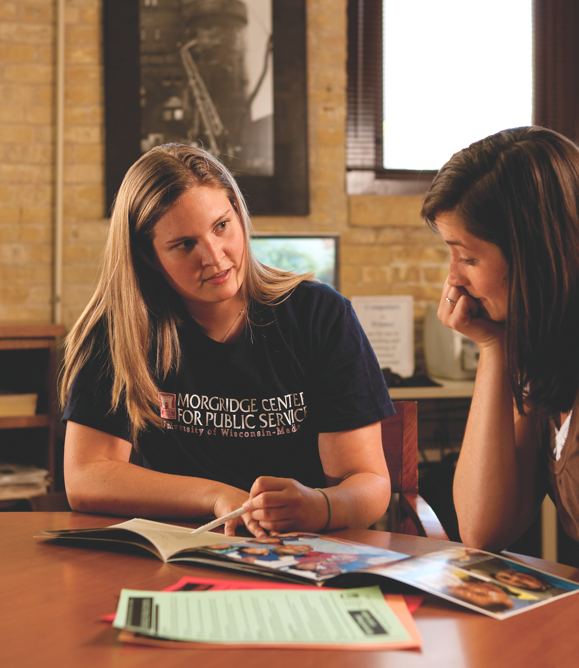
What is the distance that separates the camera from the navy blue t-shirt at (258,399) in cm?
157

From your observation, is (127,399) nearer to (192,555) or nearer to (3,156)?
(192,555)

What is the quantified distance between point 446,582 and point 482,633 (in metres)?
0.12

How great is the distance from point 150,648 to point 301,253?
107 inches

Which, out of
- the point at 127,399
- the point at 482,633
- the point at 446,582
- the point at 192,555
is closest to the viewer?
the point at 482,633

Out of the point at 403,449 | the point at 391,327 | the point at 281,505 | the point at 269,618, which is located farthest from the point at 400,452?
the point at 391,327

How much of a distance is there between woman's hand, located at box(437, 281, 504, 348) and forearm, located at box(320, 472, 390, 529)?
0.29 m

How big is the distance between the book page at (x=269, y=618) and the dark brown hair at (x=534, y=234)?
465mm

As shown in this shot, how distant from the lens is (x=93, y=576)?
107cm

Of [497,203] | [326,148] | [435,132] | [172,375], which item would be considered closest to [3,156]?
[326,148]

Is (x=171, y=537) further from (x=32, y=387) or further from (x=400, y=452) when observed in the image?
(x=32, y=387)

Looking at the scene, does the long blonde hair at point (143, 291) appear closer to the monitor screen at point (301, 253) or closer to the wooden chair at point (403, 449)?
the wooden chair at point (403, 449)

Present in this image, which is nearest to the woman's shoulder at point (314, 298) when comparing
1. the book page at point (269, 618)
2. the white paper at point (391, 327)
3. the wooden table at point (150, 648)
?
the wooden table at point (150, 648)

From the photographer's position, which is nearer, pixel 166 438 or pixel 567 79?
pixel 166 438

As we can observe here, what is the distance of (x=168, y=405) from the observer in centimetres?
160
